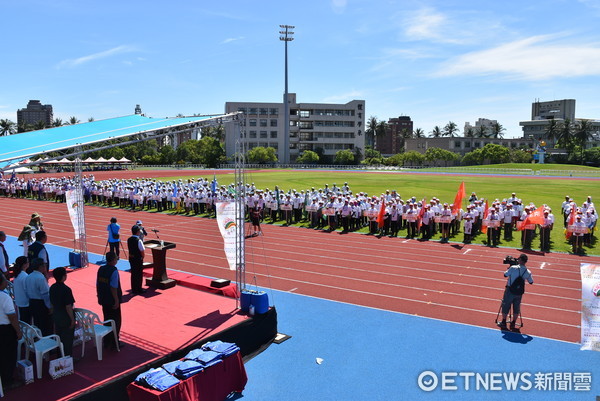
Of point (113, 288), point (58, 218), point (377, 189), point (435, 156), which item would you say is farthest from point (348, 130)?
point (113, 288)

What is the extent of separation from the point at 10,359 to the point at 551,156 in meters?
115

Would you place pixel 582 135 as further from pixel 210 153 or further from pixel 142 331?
pixel 142 331

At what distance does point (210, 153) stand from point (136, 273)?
78.0 metres

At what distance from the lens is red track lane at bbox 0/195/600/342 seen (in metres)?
11.0

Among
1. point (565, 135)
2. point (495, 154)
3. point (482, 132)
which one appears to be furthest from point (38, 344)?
point (482, 132)

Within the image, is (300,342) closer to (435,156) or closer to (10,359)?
(10,359)

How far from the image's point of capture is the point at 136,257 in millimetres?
10312

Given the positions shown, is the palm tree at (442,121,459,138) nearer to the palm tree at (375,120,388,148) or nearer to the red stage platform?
the palm tree at (375,120,388,148)

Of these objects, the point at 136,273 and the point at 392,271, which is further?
the point at 392,271

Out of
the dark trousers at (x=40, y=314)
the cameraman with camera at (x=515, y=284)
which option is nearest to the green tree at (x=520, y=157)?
the cameraman with camera at (x=515, y=284)

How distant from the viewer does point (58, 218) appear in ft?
86.5

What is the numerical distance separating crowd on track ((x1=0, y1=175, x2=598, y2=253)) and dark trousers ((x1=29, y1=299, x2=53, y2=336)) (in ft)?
42.0

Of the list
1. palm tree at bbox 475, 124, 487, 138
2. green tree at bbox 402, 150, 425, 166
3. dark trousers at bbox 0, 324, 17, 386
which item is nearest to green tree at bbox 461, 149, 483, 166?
green tree at bbox 402, 150, 425, 166

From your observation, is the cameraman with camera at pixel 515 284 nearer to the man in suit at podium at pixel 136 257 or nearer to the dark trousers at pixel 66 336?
the man in suit at podium at pixel 136 257
